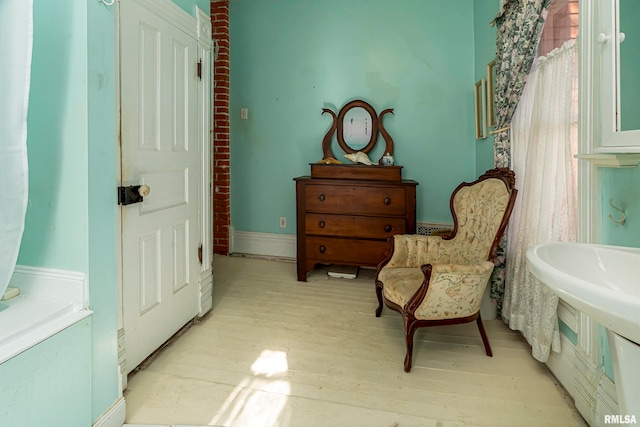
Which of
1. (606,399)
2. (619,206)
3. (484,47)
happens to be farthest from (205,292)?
(484,47)

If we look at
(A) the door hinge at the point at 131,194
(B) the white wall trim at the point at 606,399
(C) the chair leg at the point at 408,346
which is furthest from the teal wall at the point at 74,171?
(B) the white wall trim at the point at 606,399

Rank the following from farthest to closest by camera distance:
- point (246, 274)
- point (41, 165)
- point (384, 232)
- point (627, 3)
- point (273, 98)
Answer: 1. point (273, 98)
2. point (246, 274)
3. point (384, 232)
4. point (41, 165)
5. point (627, 3)

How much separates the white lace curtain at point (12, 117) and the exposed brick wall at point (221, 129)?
3.10 meters

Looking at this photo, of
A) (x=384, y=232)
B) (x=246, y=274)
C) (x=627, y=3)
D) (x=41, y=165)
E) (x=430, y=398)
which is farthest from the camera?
(x=246, y=274)

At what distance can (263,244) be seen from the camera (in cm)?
449

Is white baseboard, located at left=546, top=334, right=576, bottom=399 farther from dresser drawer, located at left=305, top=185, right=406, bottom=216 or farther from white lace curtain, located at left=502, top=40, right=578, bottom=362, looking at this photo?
dresser drawer, located at left=305, top=185, right=406, bottom=216

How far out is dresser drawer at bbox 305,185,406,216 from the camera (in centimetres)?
340

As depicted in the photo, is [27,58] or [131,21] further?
[131,21]

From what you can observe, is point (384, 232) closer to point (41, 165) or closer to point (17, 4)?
point (41, 165)

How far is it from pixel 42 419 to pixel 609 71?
2.29m

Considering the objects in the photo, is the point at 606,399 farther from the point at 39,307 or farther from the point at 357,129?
the point at 357,129

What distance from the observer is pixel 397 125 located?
3.95m

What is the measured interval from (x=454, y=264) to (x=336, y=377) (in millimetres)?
864

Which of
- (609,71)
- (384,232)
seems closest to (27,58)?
(609,71)
